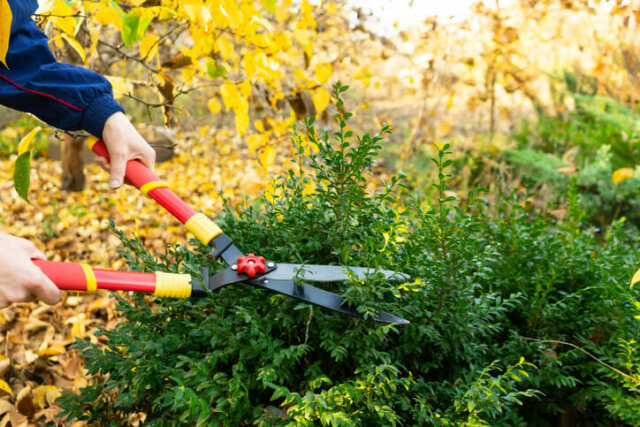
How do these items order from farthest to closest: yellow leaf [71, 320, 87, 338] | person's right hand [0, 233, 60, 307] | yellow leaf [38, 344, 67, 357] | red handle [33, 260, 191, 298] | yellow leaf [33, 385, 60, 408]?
yellow leaf [71, 320, 87, 338] → yellow leaf [38, 344, 67, 357] → yellow leaf [33, 385, 60, 408] → red handle [33, 260, 191, 298] → person's right hand [0, 233, 60, 307]

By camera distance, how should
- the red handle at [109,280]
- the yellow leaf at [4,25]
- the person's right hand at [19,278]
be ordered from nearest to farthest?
the yellow leaf at [4,25]
the person's right hand at [19,278]
the red handle at [109,280]

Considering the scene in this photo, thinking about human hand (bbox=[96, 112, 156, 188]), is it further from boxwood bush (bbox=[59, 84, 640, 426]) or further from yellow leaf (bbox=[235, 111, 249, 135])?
yellow leaf (bbox=[235, 111, 249, 135])

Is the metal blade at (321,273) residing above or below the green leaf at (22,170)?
below

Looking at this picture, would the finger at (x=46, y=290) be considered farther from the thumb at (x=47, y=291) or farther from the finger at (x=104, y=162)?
the finger at (x=104, y=162)

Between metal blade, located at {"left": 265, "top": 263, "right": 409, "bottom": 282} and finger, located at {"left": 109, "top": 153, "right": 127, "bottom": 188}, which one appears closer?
metal blade, located at {"left": 265, "top": 263, "right": 409, "bottom": 282}

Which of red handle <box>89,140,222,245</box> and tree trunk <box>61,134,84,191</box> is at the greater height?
red handle <box>89,140,222,245</box>

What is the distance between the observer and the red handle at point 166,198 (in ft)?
4.68

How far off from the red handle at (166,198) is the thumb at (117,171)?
4 centimetres

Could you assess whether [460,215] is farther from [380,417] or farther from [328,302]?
[380,417]

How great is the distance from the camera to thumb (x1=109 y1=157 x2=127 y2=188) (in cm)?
146

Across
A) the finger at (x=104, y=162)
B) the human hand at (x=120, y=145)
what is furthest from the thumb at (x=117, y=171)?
the finger at (x=104, y=162)

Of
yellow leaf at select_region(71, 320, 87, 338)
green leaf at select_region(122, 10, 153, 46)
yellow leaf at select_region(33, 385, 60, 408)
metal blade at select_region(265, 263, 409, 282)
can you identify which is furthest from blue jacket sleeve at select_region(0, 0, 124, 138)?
yellow leaf at select_region(71, 320, 87, 338)

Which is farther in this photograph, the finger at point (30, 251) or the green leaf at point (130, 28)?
the green leaf at point (130, 28)

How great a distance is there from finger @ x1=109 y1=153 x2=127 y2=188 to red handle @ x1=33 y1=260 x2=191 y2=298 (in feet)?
1.15
